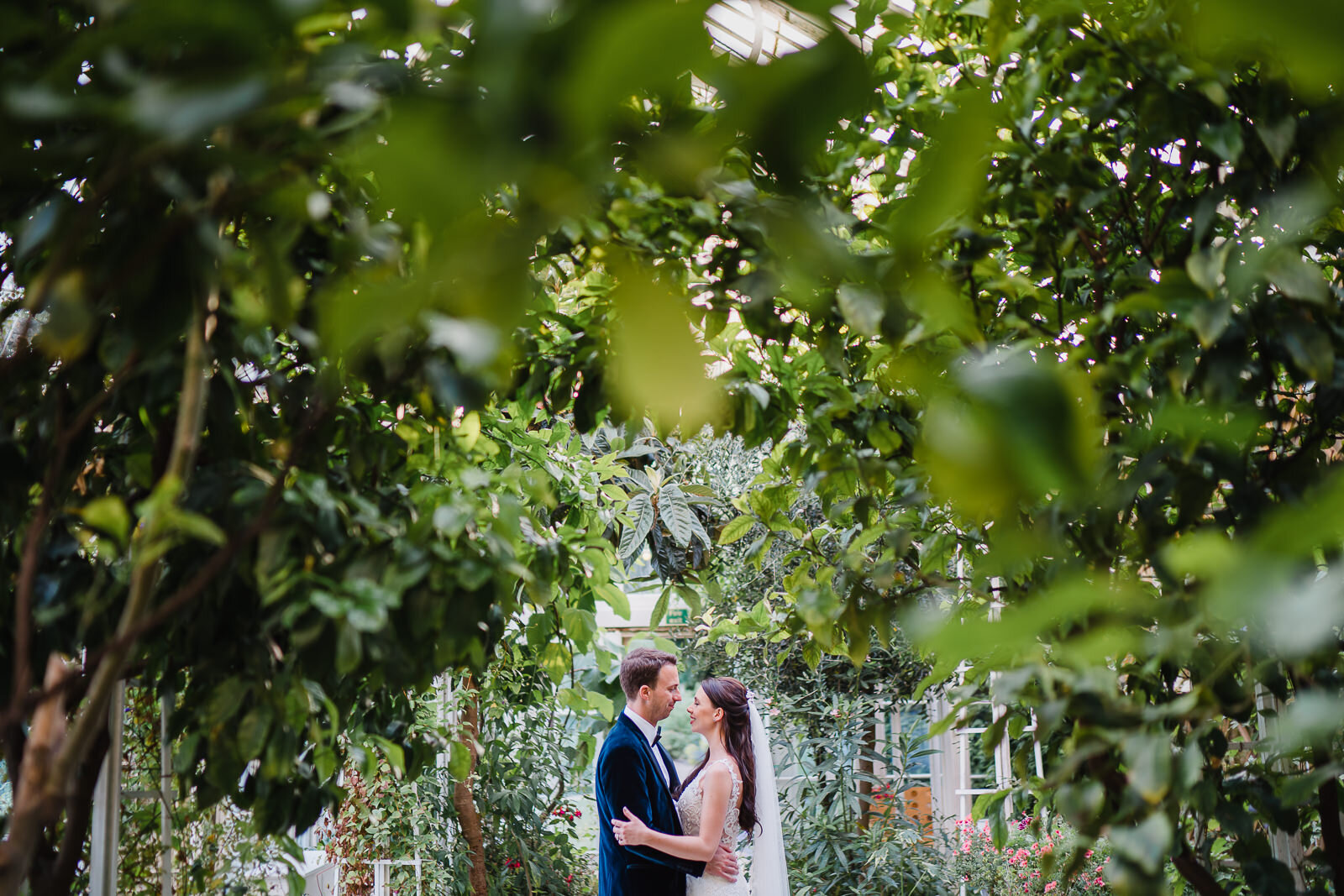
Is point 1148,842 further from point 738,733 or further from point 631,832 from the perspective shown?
point 738,733

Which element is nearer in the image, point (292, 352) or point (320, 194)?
point (320, 194)

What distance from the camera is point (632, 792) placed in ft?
12.5

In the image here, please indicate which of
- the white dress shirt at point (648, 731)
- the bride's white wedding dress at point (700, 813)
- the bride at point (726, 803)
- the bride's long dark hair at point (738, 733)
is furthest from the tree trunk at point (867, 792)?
the white dress shirt at point (648, 731)

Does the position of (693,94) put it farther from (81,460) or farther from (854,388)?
(854,388)

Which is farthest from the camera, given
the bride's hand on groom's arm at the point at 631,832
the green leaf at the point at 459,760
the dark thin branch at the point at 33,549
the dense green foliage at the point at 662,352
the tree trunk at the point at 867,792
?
the tree trunk at the point at 867,792

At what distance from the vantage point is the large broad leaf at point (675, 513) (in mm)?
2865

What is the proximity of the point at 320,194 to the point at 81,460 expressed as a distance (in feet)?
2.31

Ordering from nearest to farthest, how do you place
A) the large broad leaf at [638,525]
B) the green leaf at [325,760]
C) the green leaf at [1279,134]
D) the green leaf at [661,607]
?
the green leaf at [1279,134], the green leaf at [325,760], the green leaf at [661,607], the large broad leaf at [638,525]

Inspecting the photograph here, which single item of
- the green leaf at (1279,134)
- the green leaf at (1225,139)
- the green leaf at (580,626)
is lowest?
the green leaf at (580,626)

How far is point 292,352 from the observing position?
4.82ft

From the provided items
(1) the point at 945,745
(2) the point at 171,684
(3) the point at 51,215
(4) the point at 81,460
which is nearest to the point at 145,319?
(3) the point at 51,215

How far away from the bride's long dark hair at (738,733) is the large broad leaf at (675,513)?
1766mm

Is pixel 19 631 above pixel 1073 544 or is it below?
below

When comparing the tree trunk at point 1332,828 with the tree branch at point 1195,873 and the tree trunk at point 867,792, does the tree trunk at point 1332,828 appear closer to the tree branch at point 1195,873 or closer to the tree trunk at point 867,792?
the tree branch at point 1195,873
